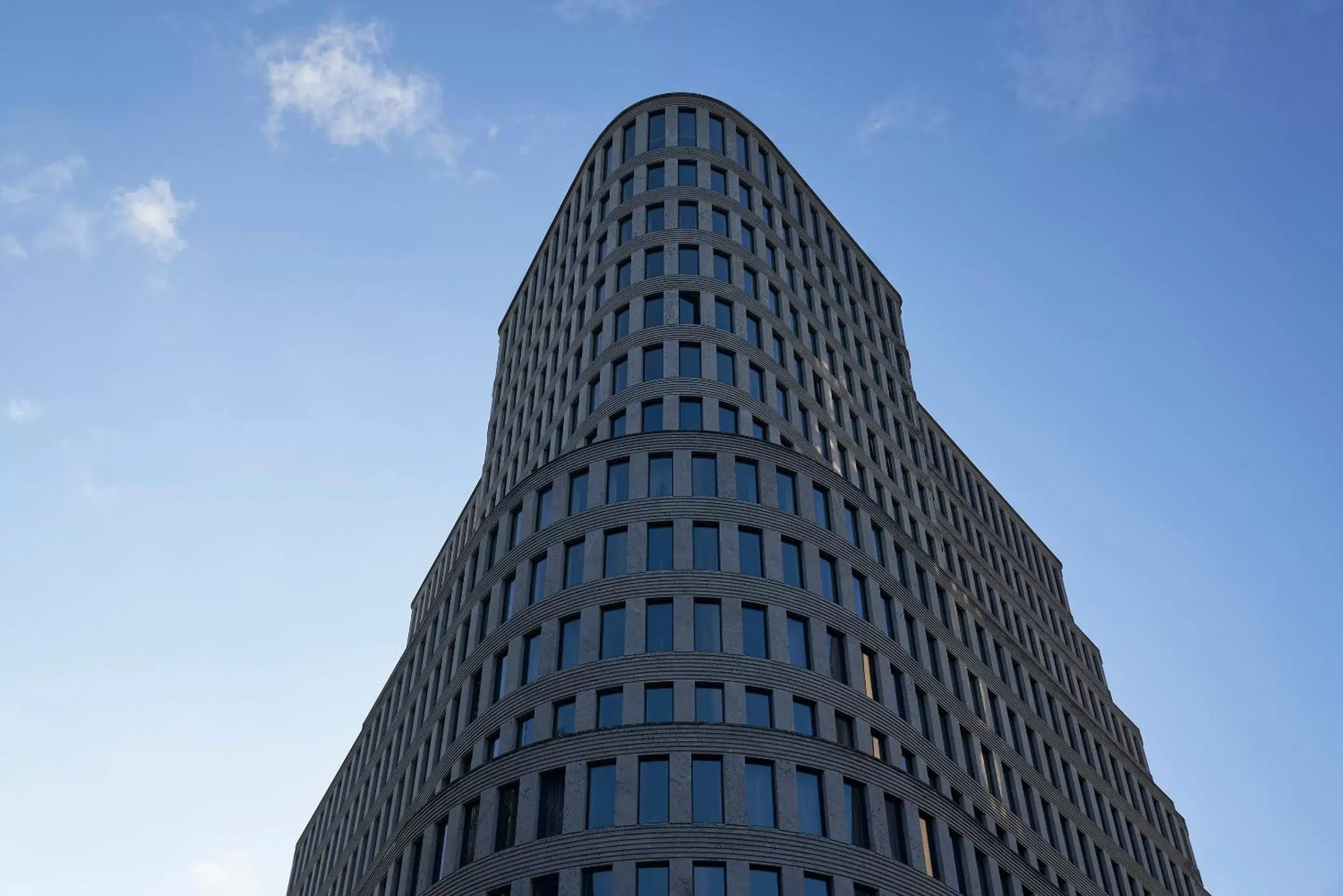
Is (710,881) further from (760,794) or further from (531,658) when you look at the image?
(531,658)

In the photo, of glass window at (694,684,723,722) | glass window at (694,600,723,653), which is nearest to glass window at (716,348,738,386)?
glass window at (694,600,723,653)

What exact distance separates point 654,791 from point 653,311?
27734 millimetres

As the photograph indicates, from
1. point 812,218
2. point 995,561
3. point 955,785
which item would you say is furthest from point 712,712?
point 995,561

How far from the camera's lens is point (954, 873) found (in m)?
51.3

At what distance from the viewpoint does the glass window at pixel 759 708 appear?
48.8 metres

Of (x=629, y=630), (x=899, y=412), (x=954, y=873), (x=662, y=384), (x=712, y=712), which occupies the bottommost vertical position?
(x=954, y=873)

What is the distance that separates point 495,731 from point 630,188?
34.6m

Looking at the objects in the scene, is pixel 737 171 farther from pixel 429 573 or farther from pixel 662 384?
pixel 429 573

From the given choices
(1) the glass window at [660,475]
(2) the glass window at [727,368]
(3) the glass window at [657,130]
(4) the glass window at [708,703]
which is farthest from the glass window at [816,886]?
(3) the glass window at [657,130]

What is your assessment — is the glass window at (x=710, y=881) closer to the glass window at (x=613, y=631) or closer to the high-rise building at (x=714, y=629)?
the high-rise building at (x=714, y=629)

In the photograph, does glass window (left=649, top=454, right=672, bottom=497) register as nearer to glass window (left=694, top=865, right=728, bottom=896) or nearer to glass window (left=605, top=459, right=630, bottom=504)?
glass window (left=605, top=459, right=630, bottom=504)

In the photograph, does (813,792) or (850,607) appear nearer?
(813,792)

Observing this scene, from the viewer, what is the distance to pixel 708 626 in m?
51.3

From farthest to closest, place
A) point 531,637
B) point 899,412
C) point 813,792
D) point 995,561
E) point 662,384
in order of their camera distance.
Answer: point 995,561, point 899,412, point 662,384, point 531,637, point 813,792
